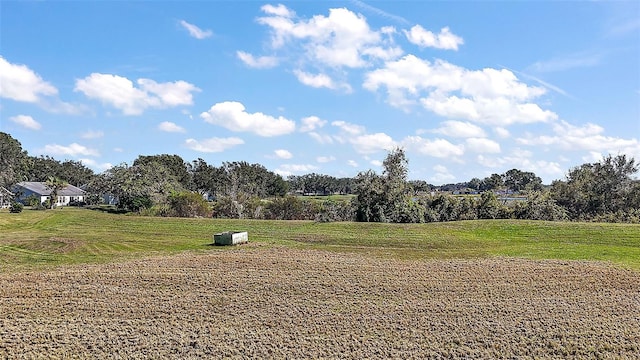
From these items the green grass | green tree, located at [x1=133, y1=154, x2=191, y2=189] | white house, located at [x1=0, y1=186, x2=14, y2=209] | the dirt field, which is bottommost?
the dirt field

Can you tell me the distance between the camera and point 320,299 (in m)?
16.5

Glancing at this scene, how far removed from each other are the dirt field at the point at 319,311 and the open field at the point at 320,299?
0.19 ft

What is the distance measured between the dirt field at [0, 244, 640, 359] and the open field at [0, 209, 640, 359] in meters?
0.06

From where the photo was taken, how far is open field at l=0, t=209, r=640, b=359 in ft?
41.3

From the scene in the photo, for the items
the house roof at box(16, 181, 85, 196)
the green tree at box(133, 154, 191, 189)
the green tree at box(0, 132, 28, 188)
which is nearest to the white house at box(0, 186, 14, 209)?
the house roof at box(16, 181, 85, 196)

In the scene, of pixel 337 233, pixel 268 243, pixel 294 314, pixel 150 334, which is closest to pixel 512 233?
pixel 337 233

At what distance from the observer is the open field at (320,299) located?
12.6 m

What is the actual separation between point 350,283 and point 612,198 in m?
40.0

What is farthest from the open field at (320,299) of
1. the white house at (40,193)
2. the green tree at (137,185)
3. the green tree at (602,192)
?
the white house at (40,193)

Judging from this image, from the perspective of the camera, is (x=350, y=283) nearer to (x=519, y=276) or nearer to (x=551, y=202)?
(x=519, y=276)

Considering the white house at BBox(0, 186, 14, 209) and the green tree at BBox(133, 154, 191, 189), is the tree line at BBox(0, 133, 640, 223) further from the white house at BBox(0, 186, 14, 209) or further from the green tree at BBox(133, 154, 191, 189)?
the green tree at BBox(133, 154, 191, 189)

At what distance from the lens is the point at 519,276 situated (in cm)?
2008

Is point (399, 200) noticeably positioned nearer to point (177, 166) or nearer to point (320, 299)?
point (320, 299)

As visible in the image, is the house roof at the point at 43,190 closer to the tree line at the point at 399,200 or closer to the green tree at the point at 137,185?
the tree line at the point at 399,200
